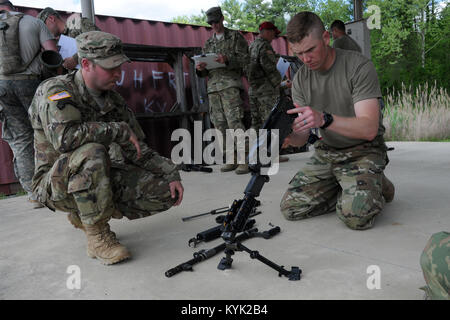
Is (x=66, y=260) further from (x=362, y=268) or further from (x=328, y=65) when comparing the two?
(x=328, y=65)

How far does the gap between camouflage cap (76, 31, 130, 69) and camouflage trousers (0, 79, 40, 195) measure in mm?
1594

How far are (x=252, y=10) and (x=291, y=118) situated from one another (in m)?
30.9

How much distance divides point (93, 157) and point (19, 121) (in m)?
1.85

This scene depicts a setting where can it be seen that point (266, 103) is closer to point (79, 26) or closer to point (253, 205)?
point (79, 26)

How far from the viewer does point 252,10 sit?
1193 inches

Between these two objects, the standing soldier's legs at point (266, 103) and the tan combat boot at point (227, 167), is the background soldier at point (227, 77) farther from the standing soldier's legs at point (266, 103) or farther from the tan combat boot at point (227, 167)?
the standing soldier's legs at point (266, 103)

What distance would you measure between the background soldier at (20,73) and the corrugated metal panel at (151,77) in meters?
1.87

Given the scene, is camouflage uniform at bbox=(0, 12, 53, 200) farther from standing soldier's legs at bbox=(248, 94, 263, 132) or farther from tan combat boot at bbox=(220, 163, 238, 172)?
standing soldier's legs at bbox=(248, 94, 263, 132)

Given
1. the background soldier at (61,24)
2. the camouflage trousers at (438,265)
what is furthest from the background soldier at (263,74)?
the camouflage trousers at (438,265)

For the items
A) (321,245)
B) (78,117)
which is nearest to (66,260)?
(78,117)

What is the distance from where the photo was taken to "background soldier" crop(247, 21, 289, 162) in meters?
4.79

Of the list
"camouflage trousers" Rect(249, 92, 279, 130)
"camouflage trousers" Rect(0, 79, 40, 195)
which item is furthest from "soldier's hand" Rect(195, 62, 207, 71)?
"camouflage trousers" Rect(0, 79, 40, 195)

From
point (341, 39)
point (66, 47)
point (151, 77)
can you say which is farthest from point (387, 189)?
point (151, 77)

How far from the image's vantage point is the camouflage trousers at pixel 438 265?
1047mm
